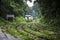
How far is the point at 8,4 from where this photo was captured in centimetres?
3238

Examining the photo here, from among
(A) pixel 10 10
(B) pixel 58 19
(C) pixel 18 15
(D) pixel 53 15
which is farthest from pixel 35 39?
(C) pixel 18 15

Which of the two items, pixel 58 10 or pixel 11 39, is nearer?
pixel 11 39

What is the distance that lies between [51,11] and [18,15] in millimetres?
14234

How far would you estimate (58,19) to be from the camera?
21266mm

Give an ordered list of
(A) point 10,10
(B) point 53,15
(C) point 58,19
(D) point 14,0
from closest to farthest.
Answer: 1. (C) point 58,19
2. (B) point 53,15
3. (A) point 10,10
4. (D) point 14,0

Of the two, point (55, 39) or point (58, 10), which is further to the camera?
point (58, 10)

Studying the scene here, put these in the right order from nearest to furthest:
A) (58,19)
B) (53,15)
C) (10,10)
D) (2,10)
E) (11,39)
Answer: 1. (11,39)
2. (58,19)
3. (53,15)
4. (2,10)
5. (10,10)

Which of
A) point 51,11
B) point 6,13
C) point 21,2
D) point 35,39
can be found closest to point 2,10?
point 6,13

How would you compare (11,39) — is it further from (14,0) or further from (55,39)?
(14,0)

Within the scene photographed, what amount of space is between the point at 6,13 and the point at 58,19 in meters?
15.1

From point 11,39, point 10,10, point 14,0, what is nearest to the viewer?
point 11,39

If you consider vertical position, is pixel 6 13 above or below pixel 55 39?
below

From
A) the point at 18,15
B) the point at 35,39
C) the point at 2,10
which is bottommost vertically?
the point at 18,15

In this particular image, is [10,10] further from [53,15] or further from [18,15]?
[53,15]
